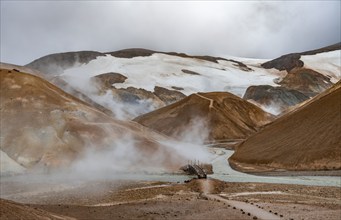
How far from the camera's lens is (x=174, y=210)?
33.8m

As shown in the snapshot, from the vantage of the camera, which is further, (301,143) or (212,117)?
(212,117)

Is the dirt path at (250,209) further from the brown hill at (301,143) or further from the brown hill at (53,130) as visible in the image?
the brown hill at (53,130)

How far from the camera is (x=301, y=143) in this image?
220 feet

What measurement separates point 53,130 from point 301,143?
34.5 m

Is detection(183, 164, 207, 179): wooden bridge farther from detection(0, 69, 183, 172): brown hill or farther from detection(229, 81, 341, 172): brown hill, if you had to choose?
detection(229, 81, 341, 172): brown hill

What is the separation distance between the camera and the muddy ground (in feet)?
103

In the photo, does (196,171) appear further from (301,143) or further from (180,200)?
(180,200)

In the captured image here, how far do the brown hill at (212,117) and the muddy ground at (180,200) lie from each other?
82.9m

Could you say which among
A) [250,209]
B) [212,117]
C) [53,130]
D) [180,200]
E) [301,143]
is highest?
[212,117]

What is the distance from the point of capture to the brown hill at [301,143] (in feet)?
204

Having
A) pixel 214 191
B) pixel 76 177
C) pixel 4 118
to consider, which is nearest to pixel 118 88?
pixel 4 118

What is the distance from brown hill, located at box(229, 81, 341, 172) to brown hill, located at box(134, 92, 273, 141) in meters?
53.2

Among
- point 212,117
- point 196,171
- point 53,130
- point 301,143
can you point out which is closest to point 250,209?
point 196,171

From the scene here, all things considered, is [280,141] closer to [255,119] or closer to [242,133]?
[242,133]
